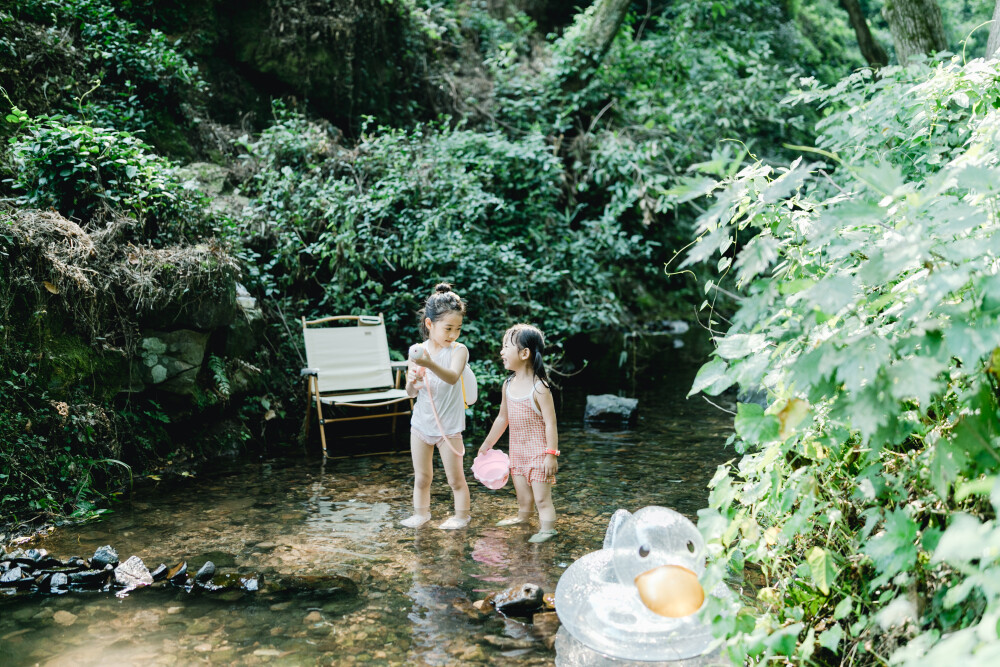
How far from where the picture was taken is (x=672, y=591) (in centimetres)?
240

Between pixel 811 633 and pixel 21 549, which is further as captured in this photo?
pixel 21 549

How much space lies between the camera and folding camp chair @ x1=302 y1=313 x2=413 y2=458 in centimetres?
659

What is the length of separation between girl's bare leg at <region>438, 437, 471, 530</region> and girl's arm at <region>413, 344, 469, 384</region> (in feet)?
1.39

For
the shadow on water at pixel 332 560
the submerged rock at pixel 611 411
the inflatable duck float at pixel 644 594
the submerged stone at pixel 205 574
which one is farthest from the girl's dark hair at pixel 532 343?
the submerged rock at pixel 611 411

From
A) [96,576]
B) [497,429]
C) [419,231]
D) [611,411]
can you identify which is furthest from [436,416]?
[611,411]

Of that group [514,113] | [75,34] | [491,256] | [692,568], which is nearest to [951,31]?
[514,113]

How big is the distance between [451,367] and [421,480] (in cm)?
75

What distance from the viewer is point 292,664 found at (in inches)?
113

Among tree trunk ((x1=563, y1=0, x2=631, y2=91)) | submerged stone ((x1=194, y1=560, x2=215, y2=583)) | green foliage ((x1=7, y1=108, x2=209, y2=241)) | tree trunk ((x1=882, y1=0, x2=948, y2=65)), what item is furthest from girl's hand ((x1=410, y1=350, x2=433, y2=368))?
tree trunk ((x1=563, y1=0, x2=631, y2=91))

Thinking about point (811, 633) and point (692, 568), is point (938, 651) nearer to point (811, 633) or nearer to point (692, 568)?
point (811, 633)

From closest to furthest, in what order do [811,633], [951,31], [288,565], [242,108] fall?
[811,633] < [288,565] < [242,108] < [951,31]

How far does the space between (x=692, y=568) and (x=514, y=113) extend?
8.72 metres

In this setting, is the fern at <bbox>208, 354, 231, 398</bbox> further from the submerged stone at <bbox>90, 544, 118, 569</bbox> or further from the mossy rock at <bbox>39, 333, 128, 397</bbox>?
the submerged stone at <bbox>90, 544, 118, 569</bbox>

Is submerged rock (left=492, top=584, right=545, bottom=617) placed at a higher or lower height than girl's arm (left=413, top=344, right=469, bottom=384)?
lower
